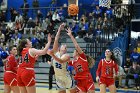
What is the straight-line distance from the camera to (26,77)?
28.2 ft

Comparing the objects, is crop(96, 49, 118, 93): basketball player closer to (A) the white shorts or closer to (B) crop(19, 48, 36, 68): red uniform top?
(A) the white shorts

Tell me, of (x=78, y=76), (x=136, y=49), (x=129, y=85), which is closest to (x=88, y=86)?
(x=78, y=76)

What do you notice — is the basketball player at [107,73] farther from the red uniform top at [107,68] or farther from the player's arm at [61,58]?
the player's arm at [61,58]

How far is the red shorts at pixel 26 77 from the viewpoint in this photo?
855 centimetres

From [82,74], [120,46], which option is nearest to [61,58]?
[82,74]

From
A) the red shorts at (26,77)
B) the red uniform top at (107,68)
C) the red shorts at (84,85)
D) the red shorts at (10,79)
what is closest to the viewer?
the red shorts at (26,77)

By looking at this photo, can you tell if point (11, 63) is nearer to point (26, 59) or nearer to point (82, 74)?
point (26, 59)

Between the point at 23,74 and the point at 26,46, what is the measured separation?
713 millimetres

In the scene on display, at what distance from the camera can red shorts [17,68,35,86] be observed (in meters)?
8.55

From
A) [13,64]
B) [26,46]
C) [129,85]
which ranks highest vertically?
[26,46]

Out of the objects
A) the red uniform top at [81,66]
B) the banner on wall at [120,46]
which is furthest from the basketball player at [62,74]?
the banner on wall at [120,46]

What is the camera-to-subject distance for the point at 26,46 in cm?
882

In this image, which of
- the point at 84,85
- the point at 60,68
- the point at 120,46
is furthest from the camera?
the point at 120,46

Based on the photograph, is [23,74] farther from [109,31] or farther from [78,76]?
[109,31]
